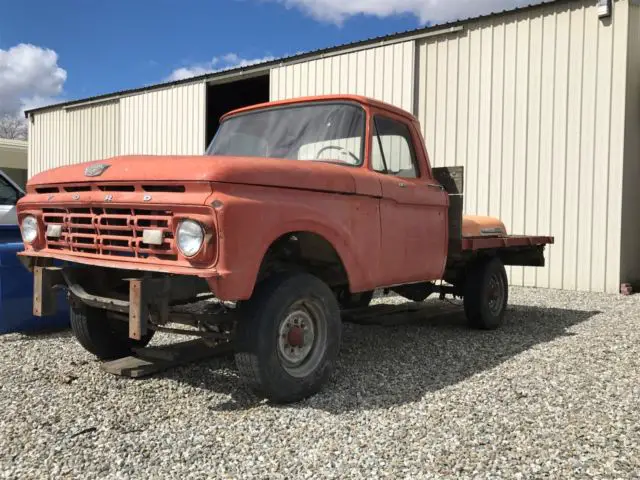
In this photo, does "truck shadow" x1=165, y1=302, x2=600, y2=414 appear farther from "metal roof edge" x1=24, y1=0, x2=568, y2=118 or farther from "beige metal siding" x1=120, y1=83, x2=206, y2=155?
"beige metal siding" x1=120, y1=83, x2=206, y2=155

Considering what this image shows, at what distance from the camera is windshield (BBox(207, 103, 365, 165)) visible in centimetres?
448

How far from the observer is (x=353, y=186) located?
4.09 meters

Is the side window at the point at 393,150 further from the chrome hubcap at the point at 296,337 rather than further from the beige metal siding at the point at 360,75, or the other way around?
the beige metal siding at the point at 360,75

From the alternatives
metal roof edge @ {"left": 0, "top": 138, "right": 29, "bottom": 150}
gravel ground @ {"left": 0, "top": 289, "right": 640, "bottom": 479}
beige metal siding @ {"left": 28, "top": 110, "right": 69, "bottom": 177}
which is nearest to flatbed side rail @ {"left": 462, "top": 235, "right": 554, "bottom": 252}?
gravel ground @ {"left": 0, "top": 289, "right": 640, "bottom": 479}

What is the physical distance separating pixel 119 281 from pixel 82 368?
2.62 feet

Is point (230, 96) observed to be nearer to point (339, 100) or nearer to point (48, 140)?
point (48, 140)

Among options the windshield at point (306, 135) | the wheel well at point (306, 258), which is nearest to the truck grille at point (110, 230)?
the wheel well at point (306, 258)

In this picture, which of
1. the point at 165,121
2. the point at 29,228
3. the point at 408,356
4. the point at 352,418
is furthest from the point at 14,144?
the point at 352,418

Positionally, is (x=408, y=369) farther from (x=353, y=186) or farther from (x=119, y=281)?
(x=119, y=281)

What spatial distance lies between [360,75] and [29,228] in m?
8.74

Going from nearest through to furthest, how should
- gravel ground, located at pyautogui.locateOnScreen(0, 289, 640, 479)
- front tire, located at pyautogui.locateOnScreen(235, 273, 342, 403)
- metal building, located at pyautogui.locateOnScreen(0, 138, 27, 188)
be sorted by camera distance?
gravel ground, located at pyautogui.locateOnScreen(0, 289, 640, 479) < front tire, located at pyautogui.locateOnScreen(235, 273, 342, 403) < metal building, located at pyautogui.locateOnScreen(0, 138, 27, 188)

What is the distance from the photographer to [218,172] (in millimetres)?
3225

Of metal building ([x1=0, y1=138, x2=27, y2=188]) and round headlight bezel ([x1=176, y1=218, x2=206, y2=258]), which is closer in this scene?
round headlight bezel ([x1=176, y1=218, x2=206, y2=258])

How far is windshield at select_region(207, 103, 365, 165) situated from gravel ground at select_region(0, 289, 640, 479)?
1.72 metres
